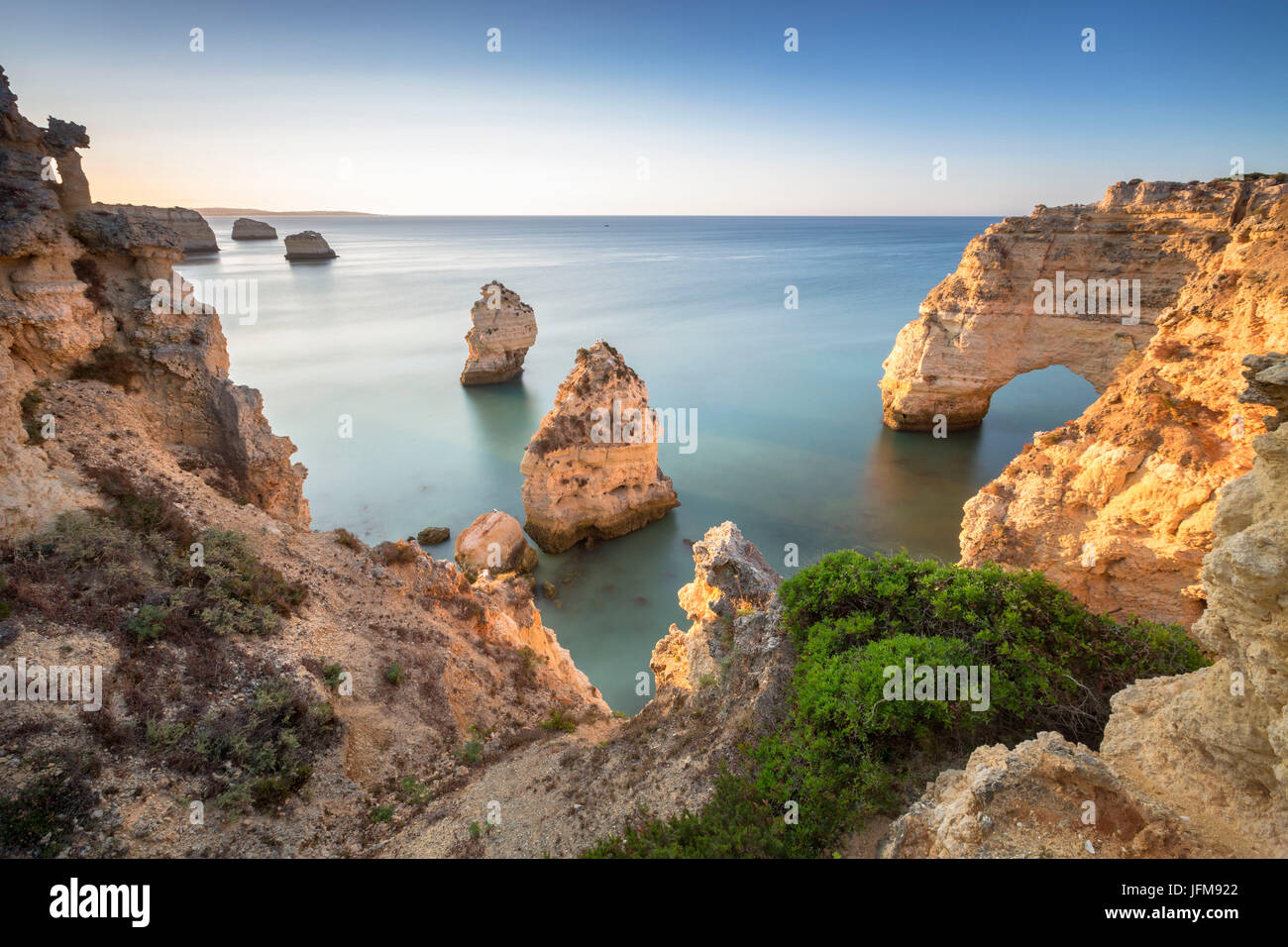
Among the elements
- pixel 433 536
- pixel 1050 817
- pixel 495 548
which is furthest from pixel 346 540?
pixel 1050 817

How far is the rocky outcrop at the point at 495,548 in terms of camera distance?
690 inches

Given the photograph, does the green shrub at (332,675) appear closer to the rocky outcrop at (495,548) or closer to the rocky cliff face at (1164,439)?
the rocky outcrop at (495,548)

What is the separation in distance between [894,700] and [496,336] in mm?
34465

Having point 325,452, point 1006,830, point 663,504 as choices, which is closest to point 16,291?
point 1006,830

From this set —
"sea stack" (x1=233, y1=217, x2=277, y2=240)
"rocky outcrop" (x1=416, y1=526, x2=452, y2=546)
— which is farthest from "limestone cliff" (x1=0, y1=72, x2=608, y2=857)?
"sea stack" (x1=233, y1=217, x2=277, y2=240)

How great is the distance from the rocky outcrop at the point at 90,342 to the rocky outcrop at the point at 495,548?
6855 mm

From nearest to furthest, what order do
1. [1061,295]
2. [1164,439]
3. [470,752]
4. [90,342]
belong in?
[470,752]
[90,342]
[1164,439]
[1061,295]

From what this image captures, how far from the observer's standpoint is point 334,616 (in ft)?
28.4

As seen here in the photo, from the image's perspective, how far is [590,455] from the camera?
18.8 m

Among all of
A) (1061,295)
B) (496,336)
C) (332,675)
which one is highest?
(496,336)

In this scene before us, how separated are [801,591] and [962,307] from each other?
20836 mm

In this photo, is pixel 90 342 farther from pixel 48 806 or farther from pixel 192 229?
pixel 192 229
